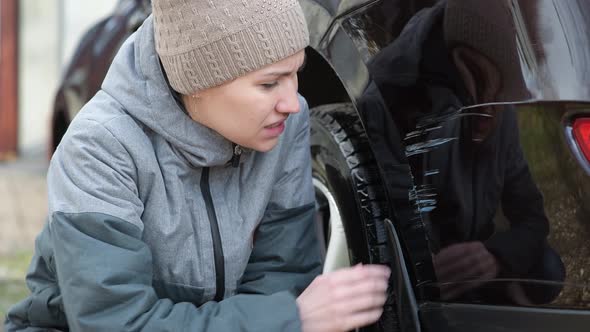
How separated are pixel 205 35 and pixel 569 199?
0.73 m

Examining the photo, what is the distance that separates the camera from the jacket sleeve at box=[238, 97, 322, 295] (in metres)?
2.27

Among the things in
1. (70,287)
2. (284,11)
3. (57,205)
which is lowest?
(70,287)

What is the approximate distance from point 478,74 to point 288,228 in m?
0.62

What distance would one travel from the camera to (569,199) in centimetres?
175

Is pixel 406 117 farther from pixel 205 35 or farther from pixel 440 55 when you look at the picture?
pixel 205 35

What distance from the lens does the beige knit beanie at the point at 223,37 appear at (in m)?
1.94

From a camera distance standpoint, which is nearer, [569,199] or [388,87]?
[569,199]

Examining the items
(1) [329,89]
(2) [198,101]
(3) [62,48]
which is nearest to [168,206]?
(2) [198,101]

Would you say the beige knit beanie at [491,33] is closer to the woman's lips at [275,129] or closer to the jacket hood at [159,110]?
the woman's lips at [275,129]

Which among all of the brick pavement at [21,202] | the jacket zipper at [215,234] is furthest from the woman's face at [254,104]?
the brick pavement at [21,202]

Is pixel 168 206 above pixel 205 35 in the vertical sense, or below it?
below

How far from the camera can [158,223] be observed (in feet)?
6.67

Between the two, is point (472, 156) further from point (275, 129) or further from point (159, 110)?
point (159, 110)

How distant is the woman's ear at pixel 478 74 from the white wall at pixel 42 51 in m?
6.19
